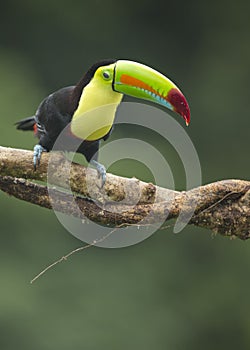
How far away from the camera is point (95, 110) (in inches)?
170

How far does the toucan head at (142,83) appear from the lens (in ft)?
13.8

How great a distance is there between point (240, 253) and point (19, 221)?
184 cm

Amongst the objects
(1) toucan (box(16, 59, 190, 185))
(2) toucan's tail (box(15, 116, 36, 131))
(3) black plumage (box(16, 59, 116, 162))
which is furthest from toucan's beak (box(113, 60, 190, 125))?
(2) toucan's tail (box(15, 116, 36, 131))

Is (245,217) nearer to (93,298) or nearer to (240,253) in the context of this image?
(93,298)

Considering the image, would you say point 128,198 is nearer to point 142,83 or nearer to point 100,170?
point 100,170

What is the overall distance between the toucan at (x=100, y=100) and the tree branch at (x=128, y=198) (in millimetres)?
60

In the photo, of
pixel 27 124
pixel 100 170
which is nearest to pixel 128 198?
pixel 100 170

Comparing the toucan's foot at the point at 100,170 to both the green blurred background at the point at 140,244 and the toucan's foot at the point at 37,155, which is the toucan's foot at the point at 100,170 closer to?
the toucan's foot at the point at 37,155

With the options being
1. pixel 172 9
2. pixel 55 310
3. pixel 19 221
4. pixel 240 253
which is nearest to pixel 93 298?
pixel 55 310

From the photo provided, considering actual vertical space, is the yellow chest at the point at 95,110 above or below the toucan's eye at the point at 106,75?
below

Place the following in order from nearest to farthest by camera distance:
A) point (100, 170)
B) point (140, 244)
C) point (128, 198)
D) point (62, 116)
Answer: point (128, 198)
point (100, 170)
point (62, 116)
point (140, 244)

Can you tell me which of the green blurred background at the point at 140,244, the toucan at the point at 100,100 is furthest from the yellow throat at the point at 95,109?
the green blurred background at the point at 140,244

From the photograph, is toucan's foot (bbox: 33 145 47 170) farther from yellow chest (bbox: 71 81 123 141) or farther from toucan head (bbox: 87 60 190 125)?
toucan head (bbox: 87 60 190 125)

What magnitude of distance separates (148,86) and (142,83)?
0.03 meters
